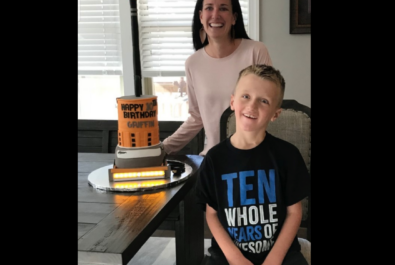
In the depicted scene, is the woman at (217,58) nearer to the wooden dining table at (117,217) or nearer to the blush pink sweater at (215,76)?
the blush pink sweater at (215,76)

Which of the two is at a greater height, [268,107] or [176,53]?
[176,53]

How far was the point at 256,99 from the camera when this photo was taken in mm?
769

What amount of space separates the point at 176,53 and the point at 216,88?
1255mm

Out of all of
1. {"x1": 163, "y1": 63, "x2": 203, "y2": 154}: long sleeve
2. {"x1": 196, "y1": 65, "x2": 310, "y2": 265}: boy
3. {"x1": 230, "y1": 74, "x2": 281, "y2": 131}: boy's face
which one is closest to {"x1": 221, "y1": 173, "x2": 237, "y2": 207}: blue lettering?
{"x1": 196, "y1": 65, "x2": 310, "y2": 265}: boy

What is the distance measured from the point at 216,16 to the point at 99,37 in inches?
61.1

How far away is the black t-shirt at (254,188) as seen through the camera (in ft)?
2.69

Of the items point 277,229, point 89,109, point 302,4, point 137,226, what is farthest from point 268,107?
point 89,109

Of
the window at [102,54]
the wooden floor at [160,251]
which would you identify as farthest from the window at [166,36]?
the wooden floor at [160,251]
